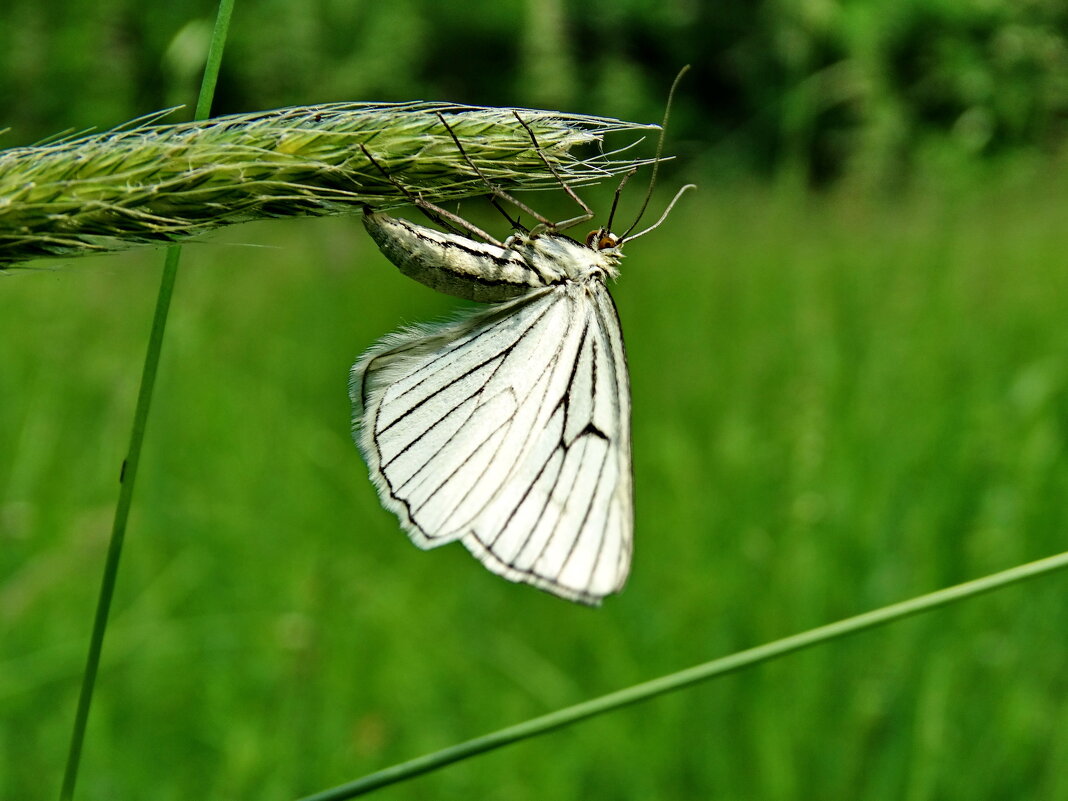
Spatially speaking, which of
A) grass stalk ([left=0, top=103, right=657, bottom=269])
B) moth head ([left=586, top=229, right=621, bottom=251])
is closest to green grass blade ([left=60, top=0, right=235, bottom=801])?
grass stalk ([left=0, top=103, right=657, bottom=269])

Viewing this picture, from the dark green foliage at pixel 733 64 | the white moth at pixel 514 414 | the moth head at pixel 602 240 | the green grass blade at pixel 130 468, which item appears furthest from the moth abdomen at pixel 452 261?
the dark green foliage at pixel 733 64

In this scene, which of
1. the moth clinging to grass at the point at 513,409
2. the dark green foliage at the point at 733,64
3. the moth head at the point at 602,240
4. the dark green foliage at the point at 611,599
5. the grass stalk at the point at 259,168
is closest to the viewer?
the grass stalk at the point at 259,168

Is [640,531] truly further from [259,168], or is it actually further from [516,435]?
[259,168]

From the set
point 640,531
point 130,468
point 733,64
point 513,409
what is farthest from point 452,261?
point 733,64

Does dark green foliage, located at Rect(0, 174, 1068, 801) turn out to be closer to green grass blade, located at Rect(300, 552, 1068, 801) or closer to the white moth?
the white moth

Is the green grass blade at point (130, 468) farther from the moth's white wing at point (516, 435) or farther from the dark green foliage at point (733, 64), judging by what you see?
the dark green foliage at point (733, 64)

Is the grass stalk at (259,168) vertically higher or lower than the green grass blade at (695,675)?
higher

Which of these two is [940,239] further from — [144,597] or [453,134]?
[453,134]
